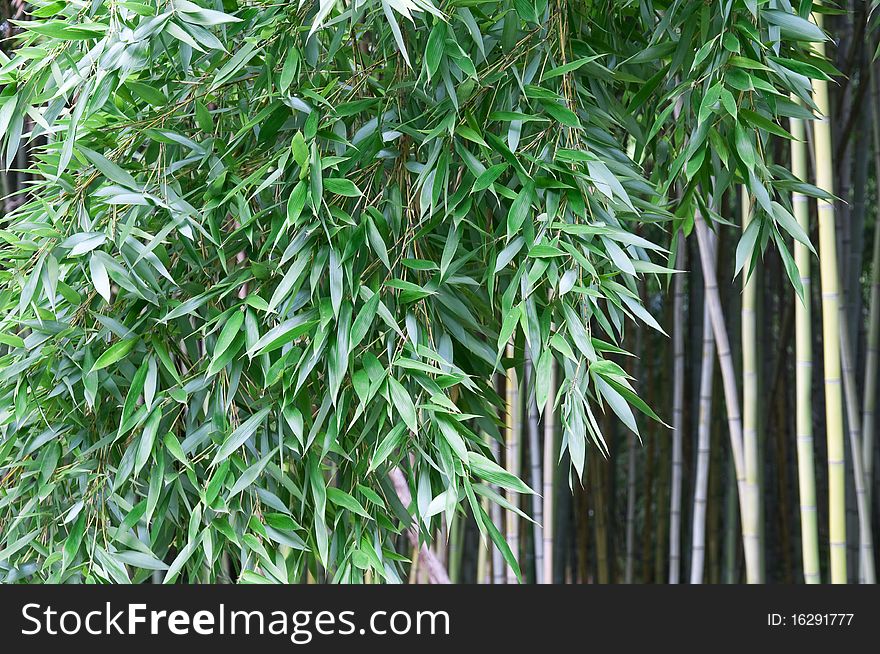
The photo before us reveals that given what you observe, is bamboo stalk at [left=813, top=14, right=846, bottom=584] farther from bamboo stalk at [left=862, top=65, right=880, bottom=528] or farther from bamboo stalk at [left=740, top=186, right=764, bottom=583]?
bamboo stalk at [left=862, top=65, right=880, bottom=528]

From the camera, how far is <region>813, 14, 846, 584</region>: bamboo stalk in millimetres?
1736

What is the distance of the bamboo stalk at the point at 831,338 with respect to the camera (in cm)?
174

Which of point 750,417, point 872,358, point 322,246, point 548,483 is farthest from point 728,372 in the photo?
point 322,246

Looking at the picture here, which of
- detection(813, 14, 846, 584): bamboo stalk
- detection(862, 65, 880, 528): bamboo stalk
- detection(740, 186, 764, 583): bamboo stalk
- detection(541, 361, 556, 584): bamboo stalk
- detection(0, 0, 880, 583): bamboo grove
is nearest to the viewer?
detection(0, 0, 880, 583): bamboo grove

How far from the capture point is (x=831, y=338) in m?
1.78

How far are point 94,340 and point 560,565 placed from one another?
242 centimetres

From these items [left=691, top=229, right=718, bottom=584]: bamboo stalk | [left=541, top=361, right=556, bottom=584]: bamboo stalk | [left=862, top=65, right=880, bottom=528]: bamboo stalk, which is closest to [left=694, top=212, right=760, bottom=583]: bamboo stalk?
[left=691, top=229, right=718, bottom=584]: bamboo stalk

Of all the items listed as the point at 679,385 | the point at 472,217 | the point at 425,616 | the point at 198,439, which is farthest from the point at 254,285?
the point at 679,385

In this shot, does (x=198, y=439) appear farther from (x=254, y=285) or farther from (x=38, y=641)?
(x=38, y=641)

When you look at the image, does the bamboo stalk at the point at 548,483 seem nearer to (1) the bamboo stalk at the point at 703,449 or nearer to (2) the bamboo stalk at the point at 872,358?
(1) the bamboo stalk at the point at 703,449

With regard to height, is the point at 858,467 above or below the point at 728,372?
below

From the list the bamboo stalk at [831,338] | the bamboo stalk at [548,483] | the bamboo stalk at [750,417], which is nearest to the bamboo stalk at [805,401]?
the bamboo stalk at [831,338]

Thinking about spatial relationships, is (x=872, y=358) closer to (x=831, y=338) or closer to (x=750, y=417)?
(x=750, y=417)

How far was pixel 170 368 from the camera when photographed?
119cm
